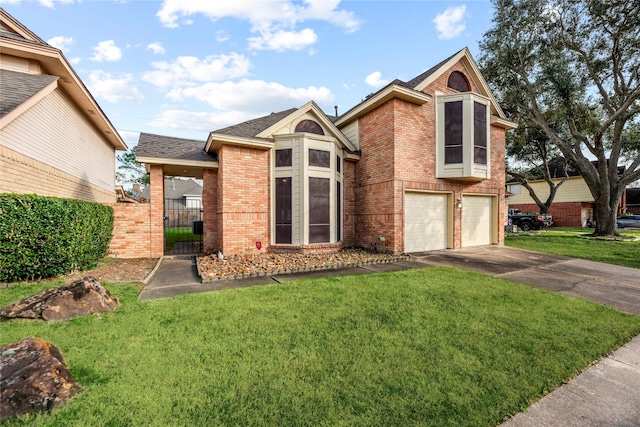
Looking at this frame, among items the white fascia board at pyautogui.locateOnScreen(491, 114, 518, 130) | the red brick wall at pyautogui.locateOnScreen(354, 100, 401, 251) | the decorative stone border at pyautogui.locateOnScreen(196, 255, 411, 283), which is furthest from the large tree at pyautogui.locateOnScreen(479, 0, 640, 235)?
the decorative stone border at pyautogui.locateOnScreen(196, 255, 411, 283)

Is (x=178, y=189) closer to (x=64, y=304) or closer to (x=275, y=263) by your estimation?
(x=275, y=263)

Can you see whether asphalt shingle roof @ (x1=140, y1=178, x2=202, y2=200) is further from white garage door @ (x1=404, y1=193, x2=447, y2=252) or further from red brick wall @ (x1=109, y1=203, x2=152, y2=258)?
white garage door @ (x1=404, y1=193, x2=447, y2=252)

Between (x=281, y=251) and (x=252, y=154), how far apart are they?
3507mm

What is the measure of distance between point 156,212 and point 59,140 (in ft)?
11.1

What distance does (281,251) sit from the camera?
30.0ft

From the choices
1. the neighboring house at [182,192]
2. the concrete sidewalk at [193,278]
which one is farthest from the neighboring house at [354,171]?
the neighboring house at [182,192]

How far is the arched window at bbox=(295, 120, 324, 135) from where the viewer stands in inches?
380

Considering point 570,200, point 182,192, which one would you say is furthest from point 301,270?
point 182,192

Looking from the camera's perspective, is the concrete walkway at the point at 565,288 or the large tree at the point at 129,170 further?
the large tree at the point at 129,170

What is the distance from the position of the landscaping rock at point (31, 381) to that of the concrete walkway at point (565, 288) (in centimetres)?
249

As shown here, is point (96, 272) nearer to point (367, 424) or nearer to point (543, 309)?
point (367, 424)

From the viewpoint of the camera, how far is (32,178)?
6465mm

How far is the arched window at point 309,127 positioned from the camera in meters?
9.66

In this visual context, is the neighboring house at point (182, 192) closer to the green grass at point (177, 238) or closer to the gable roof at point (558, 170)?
the green grass at point (177, 238)
